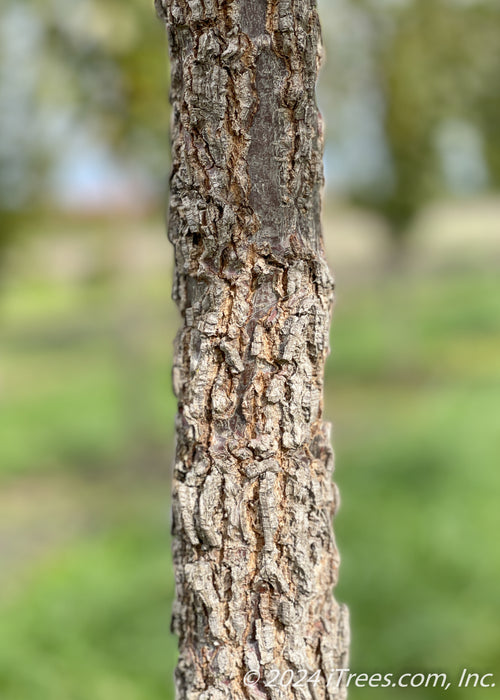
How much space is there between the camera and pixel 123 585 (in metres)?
3.79

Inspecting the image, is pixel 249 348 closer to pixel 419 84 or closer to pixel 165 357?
pixel 419 84

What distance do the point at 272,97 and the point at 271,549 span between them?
74 centimetres

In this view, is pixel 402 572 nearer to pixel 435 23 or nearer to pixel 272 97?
pixel 272 97

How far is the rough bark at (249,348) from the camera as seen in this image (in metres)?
1.24

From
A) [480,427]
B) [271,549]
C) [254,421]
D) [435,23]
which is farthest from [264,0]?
[435,23]

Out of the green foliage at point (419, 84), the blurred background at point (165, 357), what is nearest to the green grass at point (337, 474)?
the blurred background at point (165, 357)

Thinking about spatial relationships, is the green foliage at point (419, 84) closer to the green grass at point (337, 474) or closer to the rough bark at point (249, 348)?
the green grass at point (337, 474)

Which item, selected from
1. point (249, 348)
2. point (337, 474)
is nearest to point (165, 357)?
point (337, 474)

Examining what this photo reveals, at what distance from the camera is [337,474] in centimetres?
484

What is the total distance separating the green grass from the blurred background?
0.02m

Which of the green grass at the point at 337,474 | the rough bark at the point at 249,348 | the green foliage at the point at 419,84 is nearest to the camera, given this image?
the rough bark at the point at 249,348

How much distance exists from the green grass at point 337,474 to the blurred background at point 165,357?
0.02 meters

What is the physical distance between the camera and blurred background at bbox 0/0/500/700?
338 cm

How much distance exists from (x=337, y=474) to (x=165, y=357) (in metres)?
3.12
